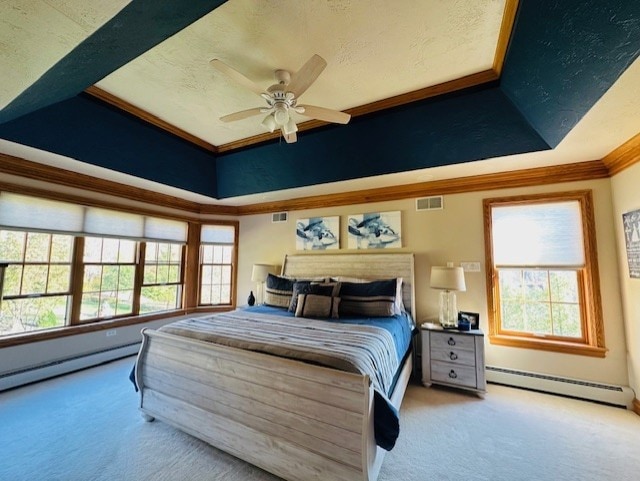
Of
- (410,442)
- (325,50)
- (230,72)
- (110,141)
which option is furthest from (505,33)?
(110,141)

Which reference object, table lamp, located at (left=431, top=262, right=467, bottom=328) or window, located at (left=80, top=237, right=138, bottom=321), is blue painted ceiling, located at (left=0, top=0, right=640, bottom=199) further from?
window, located at (left=80, top=237, right=138, bottom=321)

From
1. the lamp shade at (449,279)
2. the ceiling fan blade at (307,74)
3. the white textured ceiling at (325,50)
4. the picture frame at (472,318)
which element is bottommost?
the picture frame at (472,318)

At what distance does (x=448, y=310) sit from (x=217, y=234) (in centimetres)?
418

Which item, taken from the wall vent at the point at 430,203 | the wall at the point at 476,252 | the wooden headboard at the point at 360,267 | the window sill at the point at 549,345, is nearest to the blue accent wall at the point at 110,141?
the wall at the point at 476,252

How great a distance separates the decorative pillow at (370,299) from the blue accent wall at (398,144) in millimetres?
1398

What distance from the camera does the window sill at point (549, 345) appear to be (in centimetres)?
288

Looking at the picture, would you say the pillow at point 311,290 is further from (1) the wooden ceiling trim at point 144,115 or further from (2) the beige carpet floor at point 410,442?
(1) the wooden ceiling trim at point 144,115

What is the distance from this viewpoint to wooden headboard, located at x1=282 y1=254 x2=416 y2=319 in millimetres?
3703

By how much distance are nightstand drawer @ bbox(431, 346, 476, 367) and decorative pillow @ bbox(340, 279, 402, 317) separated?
65cm

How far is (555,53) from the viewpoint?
1604mm

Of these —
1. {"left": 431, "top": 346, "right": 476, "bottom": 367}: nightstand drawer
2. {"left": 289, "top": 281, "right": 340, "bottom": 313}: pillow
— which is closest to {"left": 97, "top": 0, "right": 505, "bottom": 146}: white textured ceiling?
{"left": 289, "top": 281, "right": 340, "bottom": 313}: pillow

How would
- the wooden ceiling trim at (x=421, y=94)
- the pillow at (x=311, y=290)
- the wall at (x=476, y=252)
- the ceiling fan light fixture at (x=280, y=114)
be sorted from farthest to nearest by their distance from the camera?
1. the pillow at (x=311, y=290)
2. the wall at (x=476, y=252)
3. the wooden ceiling trim at (x=421, y=94)
4. the ceiling fan light fixture at (x=280, y=114)

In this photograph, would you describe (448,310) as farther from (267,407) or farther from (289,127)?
(289,127)

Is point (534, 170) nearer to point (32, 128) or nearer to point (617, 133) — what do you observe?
point (617, 133)
